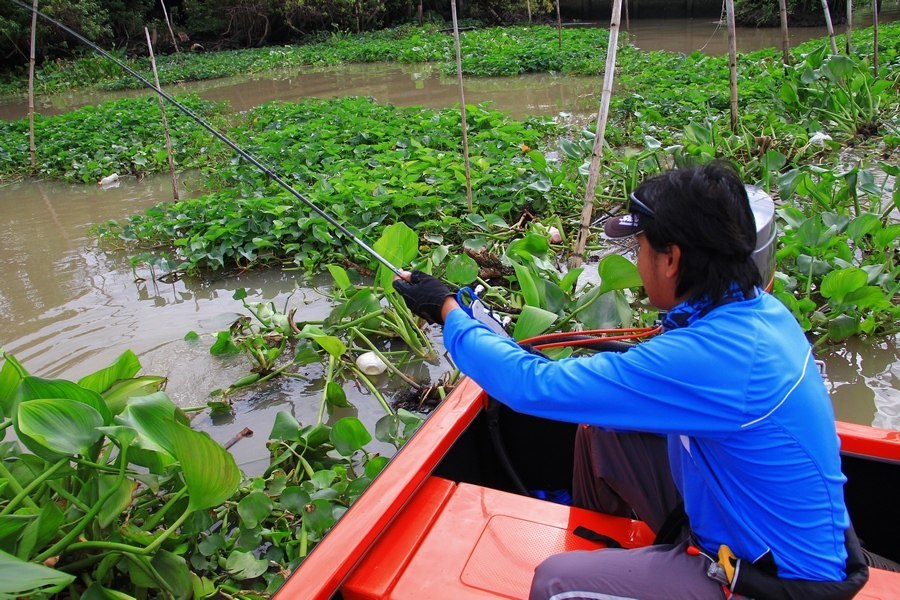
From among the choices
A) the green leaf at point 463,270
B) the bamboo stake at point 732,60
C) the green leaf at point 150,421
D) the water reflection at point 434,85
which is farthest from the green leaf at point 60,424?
the water reflection at point 434,85

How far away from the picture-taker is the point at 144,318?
12.7 feet

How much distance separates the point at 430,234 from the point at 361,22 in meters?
18.5

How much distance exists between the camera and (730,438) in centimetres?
114

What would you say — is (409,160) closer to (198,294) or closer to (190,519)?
(198,294)

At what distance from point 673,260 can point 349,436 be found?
1407 mm

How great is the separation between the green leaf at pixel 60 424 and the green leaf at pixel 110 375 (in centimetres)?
50

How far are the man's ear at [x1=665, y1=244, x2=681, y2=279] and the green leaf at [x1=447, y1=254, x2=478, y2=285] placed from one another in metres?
1.84

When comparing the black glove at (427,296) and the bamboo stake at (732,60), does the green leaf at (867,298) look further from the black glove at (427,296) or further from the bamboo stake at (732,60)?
the bamboo stake at (732,60)

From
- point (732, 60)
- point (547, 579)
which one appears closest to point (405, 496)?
point (547, 579)

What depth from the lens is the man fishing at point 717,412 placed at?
3.65ft

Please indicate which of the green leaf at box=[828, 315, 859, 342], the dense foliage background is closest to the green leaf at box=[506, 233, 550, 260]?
the green leaf at box=[828, 315, 859, 342]

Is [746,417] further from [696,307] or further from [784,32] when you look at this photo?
[784,32]

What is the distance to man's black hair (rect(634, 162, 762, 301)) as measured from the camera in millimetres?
1137

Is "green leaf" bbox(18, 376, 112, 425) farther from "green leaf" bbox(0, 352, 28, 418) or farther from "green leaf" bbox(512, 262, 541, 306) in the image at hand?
"green leaf" bbox(512, 262, 541, 306)
